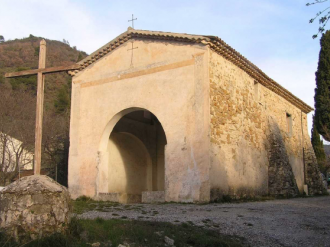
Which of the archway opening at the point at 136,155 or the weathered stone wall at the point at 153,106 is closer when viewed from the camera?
the weathered stone wall at the point at 153,106

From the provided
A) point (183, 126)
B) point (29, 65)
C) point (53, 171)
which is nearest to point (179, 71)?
point (183, 126)

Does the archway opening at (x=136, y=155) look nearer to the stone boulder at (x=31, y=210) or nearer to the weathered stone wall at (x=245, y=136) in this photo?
the weathered stone wall at (x=245, y=136)

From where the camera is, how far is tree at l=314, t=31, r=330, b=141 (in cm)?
1908

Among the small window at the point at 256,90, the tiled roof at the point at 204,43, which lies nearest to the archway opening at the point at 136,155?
the tiled roof at the point at 204,43

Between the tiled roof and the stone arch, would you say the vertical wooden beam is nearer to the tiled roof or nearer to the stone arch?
the tiled roof

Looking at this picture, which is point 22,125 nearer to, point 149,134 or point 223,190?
point 149,134

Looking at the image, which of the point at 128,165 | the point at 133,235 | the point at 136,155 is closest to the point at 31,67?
the point at 136,155

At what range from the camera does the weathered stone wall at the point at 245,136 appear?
1252 cm

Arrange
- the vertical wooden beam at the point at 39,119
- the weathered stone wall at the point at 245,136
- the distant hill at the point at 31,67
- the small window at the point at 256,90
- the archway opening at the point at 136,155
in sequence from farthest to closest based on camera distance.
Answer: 1. the distant hill at the point at 31,67
2. the archway opening at the point at 136,155
3. the small window at the point at 256,90
4. the weathered stone wall at the point at 245,136
5. the vertical wooden beam at the point at 39,119

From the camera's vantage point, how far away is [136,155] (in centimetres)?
1800

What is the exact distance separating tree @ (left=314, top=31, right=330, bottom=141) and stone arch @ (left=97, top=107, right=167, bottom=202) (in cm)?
829

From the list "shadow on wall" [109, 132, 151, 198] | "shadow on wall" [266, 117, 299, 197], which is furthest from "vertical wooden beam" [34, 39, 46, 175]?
"shadow on wall" [266, 117, 299, 197]

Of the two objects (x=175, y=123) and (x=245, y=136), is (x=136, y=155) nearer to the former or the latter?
(x=245, y=136)

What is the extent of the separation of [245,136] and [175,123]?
11.3 ft
